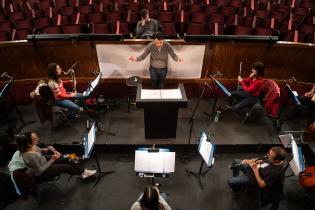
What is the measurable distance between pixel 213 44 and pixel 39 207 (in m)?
3.77

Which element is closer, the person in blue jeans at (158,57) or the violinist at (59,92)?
the violinist at (59,92)

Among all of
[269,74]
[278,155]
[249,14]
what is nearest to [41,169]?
[278,155]

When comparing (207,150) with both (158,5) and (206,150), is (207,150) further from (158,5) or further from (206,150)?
(158,5)

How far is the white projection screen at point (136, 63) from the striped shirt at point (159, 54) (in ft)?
0.76

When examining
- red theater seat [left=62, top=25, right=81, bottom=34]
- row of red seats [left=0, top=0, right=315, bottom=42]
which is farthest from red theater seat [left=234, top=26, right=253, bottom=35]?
red theater seat [left=62, top=25, right=81, bottom=34]

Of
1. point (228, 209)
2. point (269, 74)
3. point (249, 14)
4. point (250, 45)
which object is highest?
point (249, 14)

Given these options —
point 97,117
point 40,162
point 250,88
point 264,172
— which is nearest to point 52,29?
point 97,117

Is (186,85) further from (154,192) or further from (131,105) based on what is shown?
(154,192)

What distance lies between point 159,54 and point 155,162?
6.74 feet

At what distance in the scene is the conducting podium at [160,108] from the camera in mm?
3942

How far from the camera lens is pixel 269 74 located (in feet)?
17.4

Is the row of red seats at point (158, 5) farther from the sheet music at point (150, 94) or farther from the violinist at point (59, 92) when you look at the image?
the sheet music at point (150, 94)

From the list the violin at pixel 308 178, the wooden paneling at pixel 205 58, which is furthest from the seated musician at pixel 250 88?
the violin at pixel 308 178

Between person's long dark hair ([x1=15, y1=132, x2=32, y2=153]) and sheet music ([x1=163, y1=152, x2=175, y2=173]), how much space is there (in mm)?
1627
